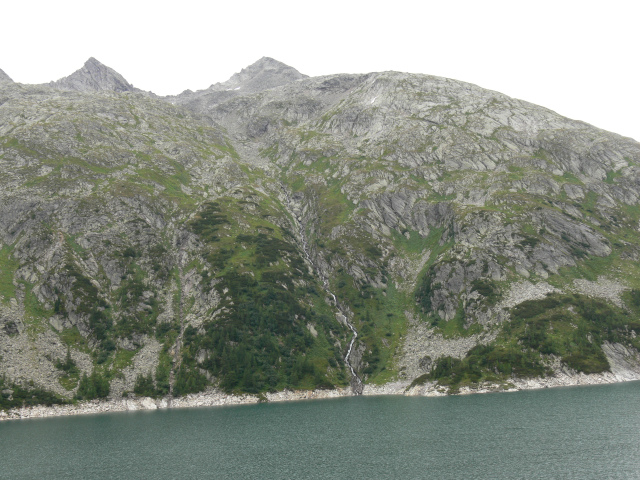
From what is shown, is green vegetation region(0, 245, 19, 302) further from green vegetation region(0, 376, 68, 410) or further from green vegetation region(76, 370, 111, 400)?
green vegetation region(76, 370, 111, 400)

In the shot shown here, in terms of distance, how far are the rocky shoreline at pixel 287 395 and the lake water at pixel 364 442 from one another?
9.22m

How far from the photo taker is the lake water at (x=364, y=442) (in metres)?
46.7

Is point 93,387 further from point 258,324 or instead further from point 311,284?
point 311,284

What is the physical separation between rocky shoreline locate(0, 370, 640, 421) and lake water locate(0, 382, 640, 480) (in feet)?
30.3

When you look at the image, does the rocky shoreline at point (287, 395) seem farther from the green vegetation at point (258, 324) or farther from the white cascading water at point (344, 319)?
the white cascading water at point (344, 319)

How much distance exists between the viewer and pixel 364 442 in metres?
59.7

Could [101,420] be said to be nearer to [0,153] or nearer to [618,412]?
[618,412]

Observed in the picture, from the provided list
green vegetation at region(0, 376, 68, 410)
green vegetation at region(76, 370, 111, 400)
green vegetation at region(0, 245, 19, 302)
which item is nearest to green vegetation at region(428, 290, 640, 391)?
green vegetation at region(76, 370, 111, 400)

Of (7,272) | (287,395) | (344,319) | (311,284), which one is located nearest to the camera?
(287,395)

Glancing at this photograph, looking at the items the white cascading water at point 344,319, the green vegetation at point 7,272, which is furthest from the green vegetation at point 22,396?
the white cascading water at point 344,319

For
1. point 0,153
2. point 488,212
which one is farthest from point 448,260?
point 0,153

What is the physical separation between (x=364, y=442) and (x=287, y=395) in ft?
194

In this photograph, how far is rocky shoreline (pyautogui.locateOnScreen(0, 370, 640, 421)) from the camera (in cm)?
10025

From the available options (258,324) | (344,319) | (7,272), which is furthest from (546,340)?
(7,272)
